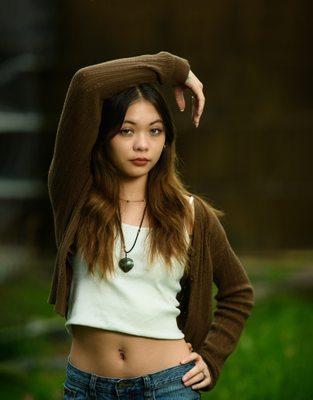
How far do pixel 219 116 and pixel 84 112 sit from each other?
605cm

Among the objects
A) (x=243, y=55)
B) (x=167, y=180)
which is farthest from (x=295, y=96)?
(x=167, y=180)

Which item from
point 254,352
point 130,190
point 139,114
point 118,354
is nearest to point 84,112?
point 139,114

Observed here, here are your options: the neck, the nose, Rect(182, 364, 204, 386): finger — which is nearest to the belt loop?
Rect(182, 364, 204, 386): finger

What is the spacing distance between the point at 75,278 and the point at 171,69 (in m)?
0.67

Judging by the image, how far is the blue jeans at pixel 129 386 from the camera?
363cm

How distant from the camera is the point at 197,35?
955 cm

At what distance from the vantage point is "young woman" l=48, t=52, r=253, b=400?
366 centimetres

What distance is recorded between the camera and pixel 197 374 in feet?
12.3

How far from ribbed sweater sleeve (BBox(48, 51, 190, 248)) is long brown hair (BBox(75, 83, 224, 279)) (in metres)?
0.04

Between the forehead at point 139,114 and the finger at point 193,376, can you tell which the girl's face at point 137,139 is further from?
the finger at point 193,376

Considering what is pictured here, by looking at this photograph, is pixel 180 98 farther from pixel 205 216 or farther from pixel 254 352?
pixel 254 352

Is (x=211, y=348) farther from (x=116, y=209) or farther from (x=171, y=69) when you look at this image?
(x=171, y=69)

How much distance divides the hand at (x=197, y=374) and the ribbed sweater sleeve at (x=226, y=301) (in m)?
0.08

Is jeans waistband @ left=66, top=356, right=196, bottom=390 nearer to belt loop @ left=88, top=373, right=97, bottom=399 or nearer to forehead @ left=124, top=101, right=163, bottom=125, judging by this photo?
belt loop @ left=88, top=373, right=97, bottom=399
